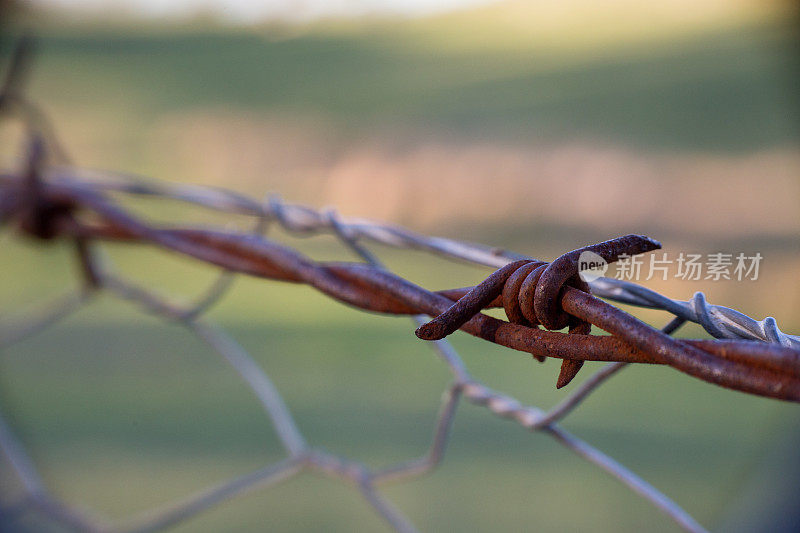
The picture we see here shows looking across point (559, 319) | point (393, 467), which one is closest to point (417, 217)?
point (393, 467)

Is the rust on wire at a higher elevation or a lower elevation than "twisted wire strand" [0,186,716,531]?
higher

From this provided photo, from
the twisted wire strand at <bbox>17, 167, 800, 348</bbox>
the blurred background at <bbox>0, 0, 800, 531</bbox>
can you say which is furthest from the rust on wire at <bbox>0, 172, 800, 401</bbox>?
the blurred background at <bbox>0, 0, 800, 531</bbox>

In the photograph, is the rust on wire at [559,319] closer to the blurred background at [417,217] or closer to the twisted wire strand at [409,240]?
the twisted wire strand at [409,240]

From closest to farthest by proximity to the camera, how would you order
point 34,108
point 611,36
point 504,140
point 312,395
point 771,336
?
1. point 771,336
2. point 34,108
3. point 312,395
4. point 504,140
5. point 611,36

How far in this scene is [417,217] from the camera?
7.04 feet

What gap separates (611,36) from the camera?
3.38 meters

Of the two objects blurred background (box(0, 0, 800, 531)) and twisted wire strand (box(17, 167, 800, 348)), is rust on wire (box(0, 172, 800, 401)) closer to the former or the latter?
twisted wire strand (box(17, 167, 800, 348))

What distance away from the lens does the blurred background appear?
1296 millimetres

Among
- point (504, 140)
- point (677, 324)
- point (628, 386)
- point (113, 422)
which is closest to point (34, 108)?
point (677, 324)

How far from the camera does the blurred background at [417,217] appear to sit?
1.30m

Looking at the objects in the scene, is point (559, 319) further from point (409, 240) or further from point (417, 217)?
point (417, 217)

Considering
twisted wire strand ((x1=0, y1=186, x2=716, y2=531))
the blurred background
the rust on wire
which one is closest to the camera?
the rust on wire

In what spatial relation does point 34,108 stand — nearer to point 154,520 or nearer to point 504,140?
point 154,520

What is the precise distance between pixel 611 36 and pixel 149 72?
2.34m
